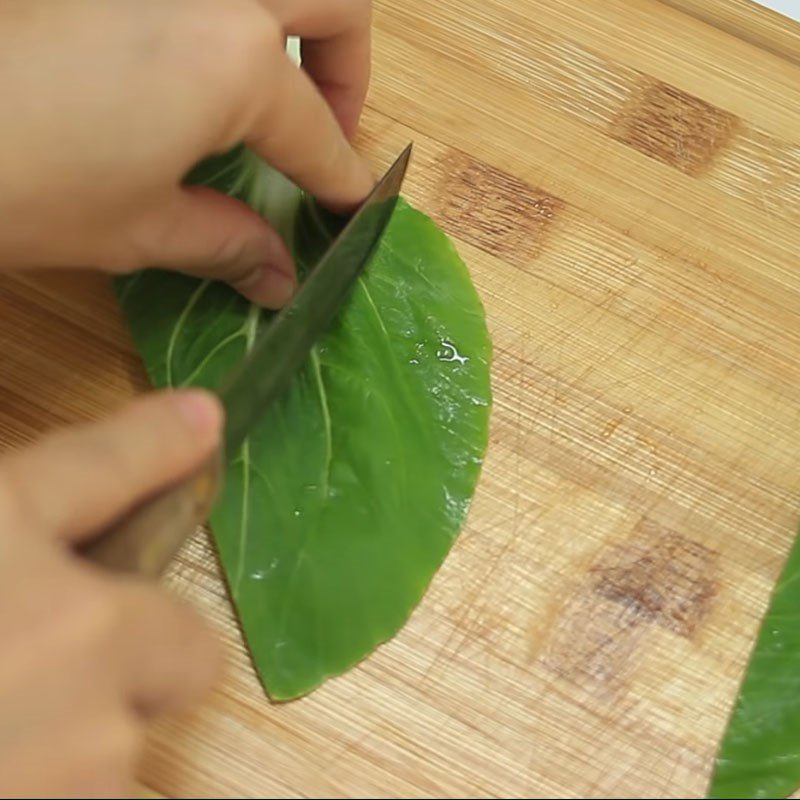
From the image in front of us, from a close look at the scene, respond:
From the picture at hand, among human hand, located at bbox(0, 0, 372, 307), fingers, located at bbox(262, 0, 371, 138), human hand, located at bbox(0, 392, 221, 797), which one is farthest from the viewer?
fingers, located at bbox(262, 0, 371, 138)

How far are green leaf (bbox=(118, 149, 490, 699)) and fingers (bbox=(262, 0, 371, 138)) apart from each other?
0.11 m

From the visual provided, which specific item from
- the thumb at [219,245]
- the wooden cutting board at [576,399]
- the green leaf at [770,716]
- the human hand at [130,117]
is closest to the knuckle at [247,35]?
the human hand at [130,117]

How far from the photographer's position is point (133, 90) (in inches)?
33.1

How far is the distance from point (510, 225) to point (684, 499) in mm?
331

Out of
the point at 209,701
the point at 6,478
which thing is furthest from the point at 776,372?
the point at 6,478

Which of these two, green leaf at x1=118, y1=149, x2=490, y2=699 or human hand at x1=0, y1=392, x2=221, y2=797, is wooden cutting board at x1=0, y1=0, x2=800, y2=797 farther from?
human hand at x1=0, y1=392, x2=221, y2=797

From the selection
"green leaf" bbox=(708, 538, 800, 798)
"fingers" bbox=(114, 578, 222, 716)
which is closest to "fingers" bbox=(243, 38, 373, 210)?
"fingers" bbox=(114, 578, 222, 716)

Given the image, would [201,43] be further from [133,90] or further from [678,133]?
[678,133]

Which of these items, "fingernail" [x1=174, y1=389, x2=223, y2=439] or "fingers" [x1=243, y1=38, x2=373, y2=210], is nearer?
"fingernail" [x1=174, y1=389, x2=223, y2=439]

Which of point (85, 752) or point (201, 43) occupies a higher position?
point (201, 43)

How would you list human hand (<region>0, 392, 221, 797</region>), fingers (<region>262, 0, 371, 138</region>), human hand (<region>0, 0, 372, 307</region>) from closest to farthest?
human hand (<region>0, 392, 221, 797</region>) → human hand (<region>0, 0, 372, 307</region>) → fingers (<region>262, 0, 371, 138</region>)

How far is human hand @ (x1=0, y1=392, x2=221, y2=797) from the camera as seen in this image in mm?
730

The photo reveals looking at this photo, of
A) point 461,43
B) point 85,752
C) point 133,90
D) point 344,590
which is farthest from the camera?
point 461,43

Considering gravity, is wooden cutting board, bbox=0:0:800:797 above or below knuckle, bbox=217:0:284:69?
below
